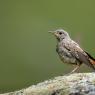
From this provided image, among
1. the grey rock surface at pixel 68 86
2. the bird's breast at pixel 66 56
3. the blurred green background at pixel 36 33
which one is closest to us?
the grey rock surface at pixel 68 86

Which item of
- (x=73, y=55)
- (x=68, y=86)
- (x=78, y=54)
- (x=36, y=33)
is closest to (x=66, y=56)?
(x=73, y=55)

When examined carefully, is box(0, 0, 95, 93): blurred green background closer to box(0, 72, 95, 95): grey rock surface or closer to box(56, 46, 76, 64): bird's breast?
box(56, 46, 76, 64): bird's breast

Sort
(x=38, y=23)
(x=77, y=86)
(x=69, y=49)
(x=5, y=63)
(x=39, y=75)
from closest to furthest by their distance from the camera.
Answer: (x=77, y=86), (x=69, y=49), (x=39, y=75), (x=5, y=63), (x=38, y=23)

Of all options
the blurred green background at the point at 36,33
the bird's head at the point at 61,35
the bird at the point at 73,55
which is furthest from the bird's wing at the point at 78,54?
the blurred green background at the point at 36,33

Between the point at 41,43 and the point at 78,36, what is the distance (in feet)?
7.60

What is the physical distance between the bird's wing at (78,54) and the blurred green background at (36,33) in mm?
5307

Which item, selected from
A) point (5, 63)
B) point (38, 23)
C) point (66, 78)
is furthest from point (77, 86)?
point (38, 23)

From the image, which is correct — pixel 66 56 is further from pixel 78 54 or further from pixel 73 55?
pixel 78 54

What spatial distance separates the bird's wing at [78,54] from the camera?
13.8 m

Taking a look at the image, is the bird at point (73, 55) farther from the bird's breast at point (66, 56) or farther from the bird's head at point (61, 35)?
the bird's head at point (61, 35)

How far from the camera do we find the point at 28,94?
40.7 ft

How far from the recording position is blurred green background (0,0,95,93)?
2158 cm

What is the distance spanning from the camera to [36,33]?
24.6 m

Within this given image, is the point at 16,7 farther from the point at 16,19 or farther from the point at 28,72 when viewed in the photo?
the point at 28,72
